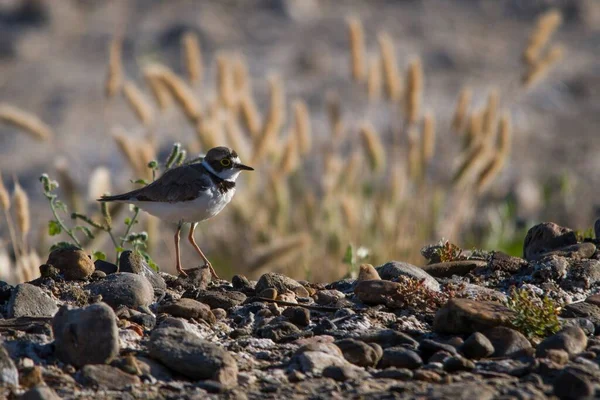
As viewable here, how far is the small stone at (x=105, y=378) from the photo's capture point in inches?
137

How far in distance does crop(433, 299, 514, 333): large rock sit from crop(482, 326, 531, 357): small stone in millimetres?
64

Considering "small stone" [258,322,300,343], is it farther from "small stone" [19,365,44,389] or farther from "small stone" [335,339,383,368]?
"small stone" [19,365,44,389]

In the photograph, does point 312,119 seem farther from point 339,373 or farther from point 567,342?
point 339,373

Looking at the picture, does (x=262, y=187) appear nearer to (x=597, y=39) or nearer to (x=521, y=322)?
(x=521, y=322)

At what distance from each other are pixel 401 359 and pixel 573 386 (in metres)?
0.69

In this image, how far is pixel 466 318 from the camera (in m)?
4.11

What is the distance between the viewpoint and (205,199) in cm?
512

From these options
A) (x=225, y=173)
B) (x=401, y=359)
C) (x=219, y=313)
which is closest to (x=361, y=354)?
(x=401, y=359)

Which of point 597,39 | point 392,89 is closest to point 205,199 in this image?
point 392,89

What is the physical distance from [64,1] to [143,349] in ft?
42.6

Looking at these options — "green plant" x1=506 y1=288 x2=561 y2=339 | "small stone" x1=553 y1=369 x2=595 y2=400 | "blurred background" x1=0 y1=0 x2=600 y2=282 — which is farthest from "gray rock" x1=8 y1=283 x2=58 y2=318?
"small stone" x1=553 y1=369 x2=595 y2=400

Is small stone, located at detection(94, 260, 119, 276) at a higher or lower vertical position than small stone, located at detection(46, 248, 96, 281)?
higher

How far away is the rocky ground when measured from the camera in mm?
3508

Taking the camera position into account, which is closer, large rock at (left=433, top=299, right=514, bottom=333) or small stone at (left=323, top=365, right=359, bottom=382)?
small stone at (left=323, top=365, right=359, bottom=382)
